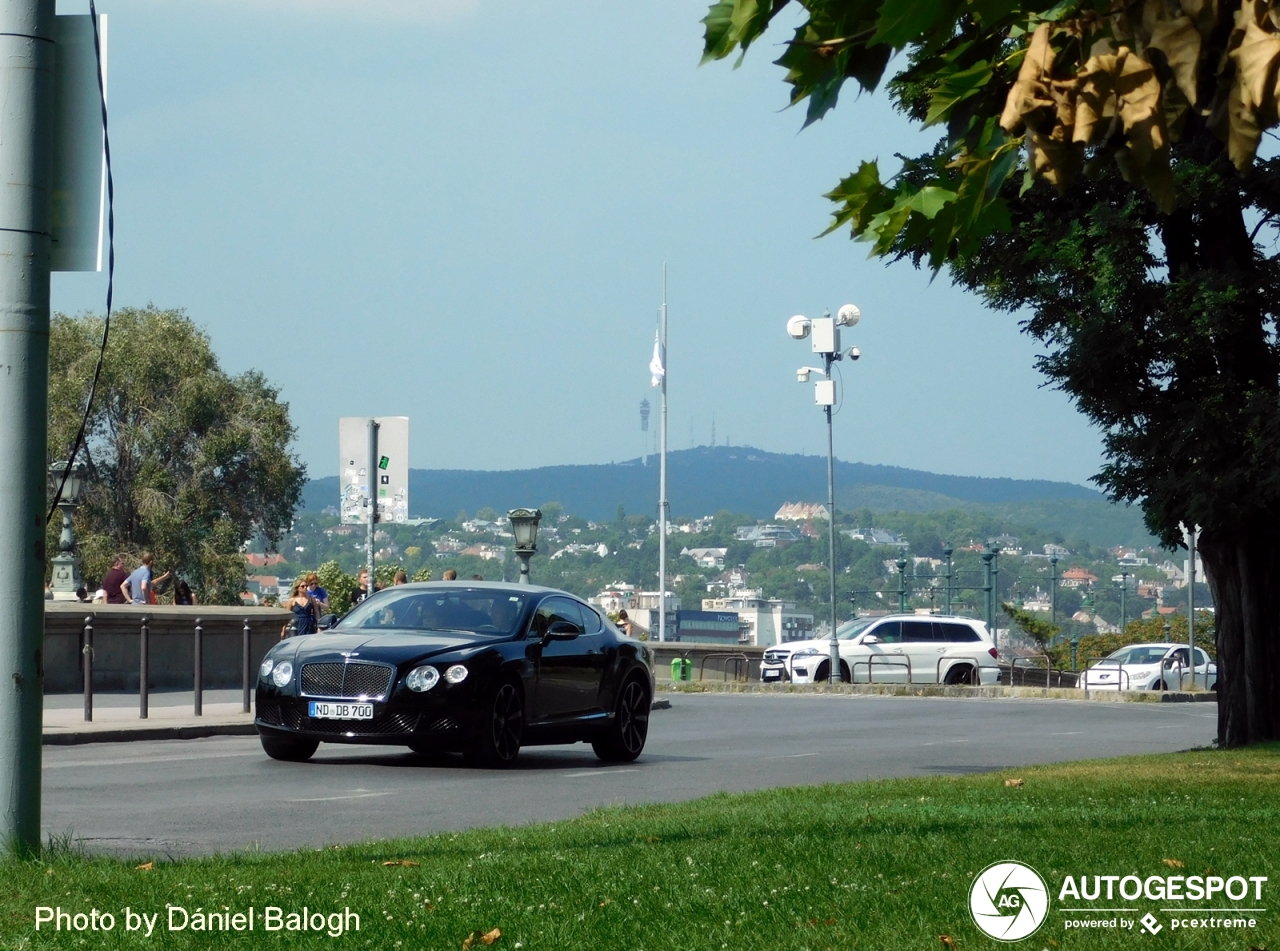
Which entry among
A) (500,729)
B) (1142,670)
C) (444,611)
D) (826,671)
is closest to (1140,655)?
(1142,670)

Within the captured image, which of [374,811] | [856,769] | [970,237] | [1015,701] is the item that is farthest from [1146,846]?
[1015,701]

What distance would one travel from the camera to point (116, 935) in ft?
18.0

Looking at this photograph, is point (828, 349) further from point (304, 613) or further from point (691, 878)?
point (691, 878)

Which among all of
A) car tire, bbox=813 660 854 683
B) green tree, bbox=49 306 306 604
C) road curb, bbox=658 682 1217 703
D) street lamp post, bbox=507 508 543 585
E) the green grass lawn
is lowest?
road curb, bbox=658 682 1217 703

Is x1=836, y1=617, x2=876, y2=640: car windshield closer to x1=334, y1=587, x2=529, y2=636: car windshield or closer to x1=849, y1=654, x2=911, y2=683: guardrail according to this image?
x1=849, y1=654, x2=911, y2=683: guardrail

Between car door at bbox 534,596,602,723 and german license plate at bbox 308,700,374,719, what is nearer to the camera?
german license plate at bbox 308,700,374,719

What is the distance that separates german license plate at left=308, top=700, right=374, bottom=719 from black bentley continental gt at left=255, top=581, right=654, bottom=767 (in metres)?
0.01

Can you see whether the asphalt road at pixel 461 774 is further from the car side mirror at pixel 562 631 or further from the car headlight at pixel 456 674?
the car side mirror at pixel 562 631

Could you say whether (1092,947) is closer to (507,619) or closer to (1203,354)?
(507,619)

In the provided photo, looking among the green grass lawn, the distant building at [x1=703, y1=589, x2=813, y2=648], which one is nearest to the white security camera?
the green grass lawn

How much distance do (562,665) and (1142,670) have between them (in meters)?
35.5

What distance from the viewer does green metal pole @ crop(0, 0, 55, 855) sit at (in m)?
7.12

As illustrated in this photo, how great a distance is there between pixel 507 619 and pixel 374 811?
4697 millimetres

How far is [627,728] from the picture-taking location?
17016mm
